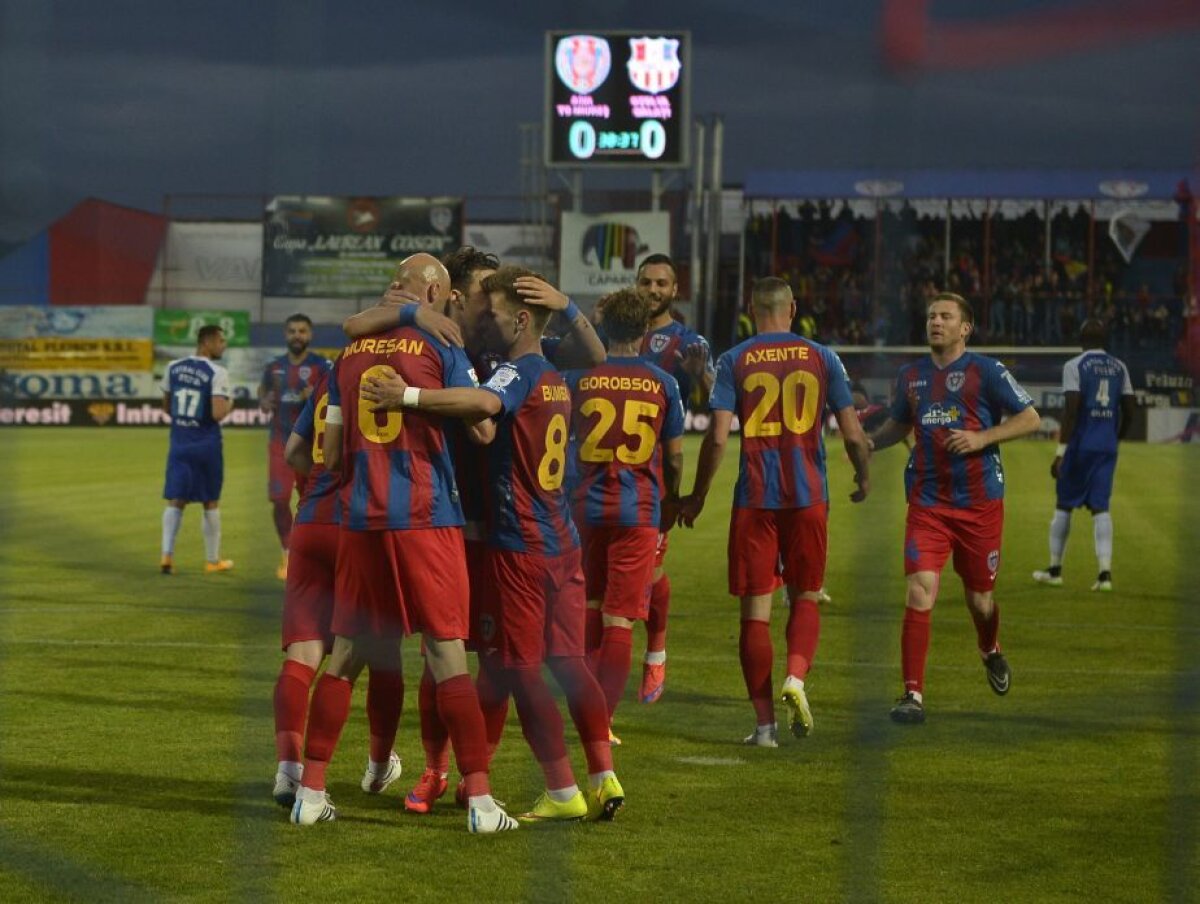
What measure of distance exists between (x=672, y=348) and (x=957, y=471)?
1310 mm

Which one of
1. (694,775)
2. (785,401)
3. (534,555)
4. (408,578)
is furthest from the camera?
(785,401)

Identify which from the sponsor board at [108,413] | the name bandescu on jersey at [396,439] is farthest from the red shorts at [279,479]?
the sponsor board at [108,413]

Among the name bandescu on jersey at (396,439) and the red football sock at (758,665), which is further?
the red football sock at (758,665)

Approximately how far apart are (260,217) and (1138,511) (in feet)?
64.9

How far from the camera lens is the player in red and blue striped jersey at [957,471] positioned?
24.1 ft

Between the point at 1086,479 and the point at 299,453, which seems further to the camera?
the point at 1086,479

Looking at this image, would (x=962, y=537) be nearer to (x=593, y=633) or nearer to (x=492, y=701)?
(x=593, y=633)

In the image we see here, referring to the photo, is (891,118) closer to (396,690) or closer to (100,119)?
(100,119)

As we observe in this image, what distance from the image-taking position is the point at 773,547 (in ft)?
21.8

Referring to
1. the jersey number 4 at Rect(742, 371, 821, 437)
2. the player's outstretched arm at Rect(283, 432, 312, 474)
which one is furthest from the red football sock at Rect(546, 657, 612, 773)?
the jersey number 4 at Rect(742, 371, 821, 437)

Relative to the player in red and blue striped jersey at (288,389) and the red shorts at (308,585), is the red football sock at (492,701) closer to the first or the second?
the red shorts at (308,585)

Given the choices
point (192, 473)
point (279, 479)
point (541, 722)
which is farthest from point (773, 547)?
point (192, 473)

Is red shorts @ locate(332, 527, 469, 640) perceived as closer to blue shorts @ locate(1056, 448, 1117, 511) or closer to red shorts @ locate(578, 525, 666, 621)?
red shorts @ locate(578, 525, 666, 621)

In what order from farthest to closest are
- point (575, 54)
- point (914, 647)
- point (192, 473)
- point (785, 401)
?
point (192, 473) → point (914, 647) → point (785, 401) → point (575, 54)
